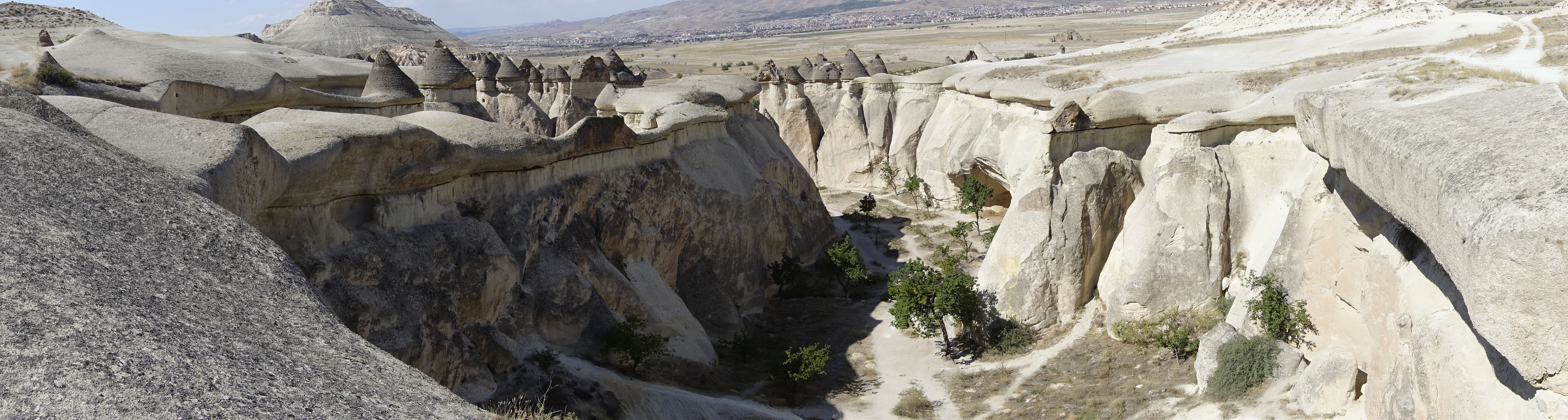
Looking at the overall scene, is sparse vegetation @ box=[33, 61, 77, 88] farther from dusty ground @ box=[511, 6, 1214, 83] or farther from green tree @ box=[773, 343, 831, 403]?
dusty ground @ box=[511, 6, 1214, 83]

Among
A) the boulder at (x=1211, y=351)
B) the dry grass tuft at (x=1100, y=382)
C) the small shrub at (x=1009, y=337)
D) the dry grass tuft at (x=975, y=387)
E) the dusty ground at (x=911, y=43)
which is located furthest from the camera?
the dusty ground at (x=911, y=43)

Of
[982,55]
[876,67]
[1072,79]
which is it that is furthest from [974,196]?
[982,55]

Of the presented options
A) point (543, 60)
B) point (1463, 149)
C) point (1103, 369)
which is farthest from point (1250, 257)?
point (543, 60)

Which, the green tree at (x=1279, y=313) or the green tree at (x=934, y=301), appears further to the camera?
the green tree at (x=934, y=301)

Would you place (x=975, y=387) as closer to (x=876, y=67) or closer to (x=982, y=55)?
(x=876, y=67)

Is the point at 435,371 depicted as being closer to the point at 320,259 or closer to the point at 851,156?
the point at 320,259

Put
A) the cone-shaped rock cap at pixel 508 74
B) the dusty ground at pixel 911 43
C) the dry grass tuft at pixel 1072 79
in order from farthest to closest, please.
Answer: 1. the dusty ground at pixel 911 43
2. the cone-shaped rock cap at pixel 508 74
3. the dry grass tuft at pixel 1072 79

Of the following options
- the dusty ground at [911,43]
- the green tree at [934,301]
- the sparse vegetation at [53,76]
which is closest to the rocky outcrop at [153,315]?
the sparse vegetation at [53,76]

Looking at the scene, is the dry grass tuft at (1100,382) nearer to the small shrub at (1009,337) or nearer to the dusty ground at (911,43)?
the small shrub at (1009,337)
